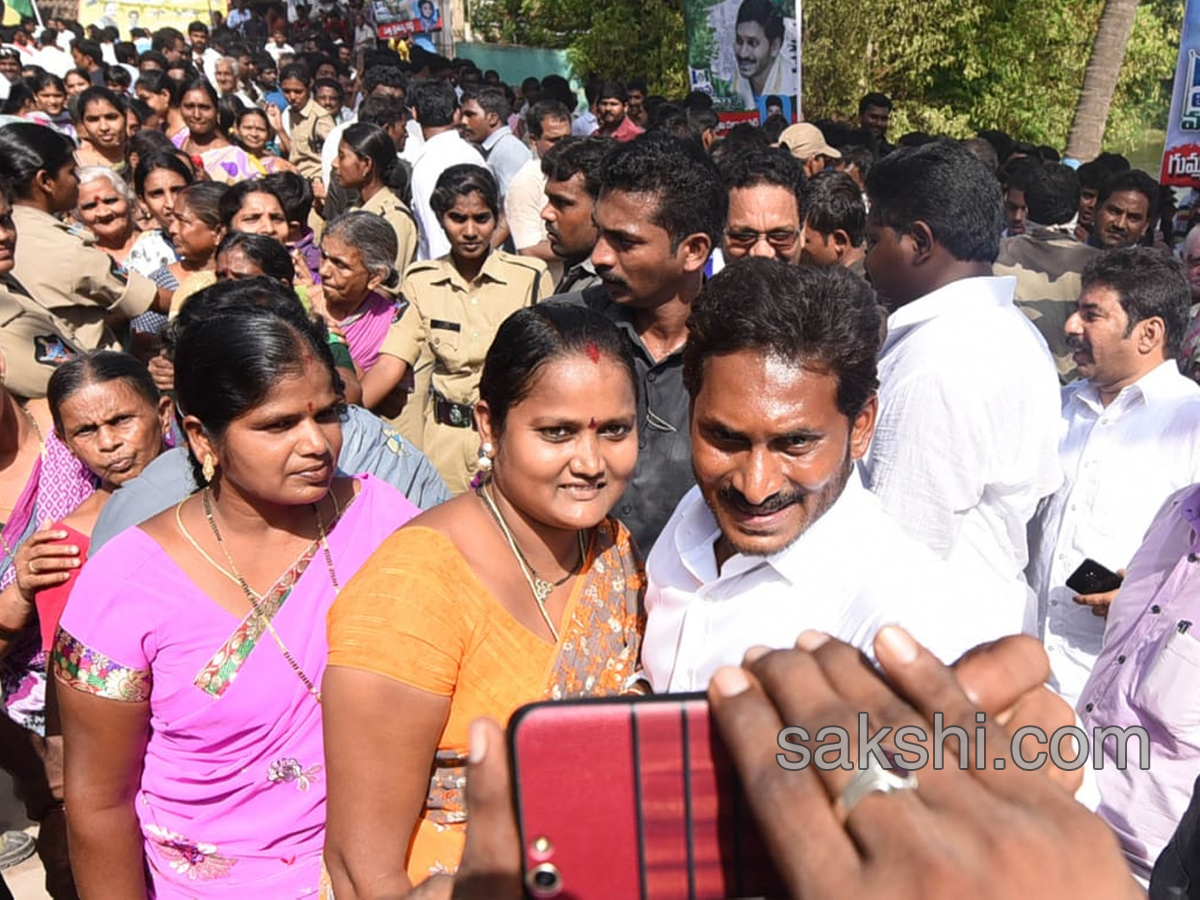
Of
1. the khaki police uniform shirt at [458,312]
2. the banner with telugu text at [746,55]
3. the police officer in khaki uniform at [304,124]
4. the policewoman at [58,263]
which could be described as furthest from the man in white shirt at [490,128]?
the policewoman at [58,263]

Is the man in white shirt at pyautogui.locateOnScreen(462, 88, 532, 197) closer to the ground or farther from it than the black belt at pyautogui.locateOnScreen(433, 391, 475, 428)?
farther from it

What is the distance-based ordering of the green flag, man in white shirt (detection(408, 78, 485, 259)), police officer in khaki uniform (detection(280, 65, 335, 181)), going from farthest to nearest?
the green flag
police officer in khaki uniform (detection(280, 65, 335, 181))
man in white shirt (detection(408, 78, 485, 259))

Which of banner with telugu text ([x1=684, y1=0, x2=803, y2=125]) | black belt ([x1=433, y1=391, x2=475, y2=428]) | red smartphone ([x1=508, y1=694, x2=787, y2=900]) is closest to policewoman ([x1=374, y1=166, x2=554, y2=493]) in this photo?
black belt ([x1=433, y1=391, x2=475, y2=428])

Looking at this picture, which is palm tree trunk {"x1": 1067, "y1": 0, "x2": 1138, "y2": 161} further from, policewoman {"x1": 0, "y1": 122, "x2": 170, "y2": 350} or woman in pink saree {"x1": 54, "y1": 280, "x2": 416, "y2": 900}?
woman in pink saree {"x1": 54, "y1": 280, "x2": 416, "y2": 900}

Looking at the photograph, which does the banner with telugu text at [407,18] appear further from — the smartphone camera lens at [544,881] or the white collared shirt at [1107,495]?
the smartphone camera lens at [544,881]

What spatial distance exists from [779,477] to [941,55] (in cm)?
1441

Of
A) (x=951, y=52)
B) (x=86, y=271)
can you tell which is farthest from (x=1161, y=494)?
(x=951, y=52)

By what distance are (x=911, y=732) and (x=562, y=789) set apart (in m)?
0.31

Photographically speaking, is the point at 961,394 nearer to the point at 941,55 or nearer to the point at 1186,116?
the point at 1186,116

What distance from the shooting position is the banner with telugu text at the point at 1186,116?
5.90 m

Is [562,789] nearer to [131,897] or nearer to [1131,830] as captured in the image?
[131,897]

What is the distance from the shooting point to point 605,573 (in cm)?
181

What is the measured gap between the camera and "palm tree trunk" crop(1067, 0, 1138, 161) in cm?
1189

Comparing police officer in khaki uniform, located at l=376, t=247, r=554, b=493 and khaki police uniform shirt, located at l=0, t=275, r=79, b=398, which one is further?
police officer in khaki uniform, located at l=376, t=247, r=554, b=493
